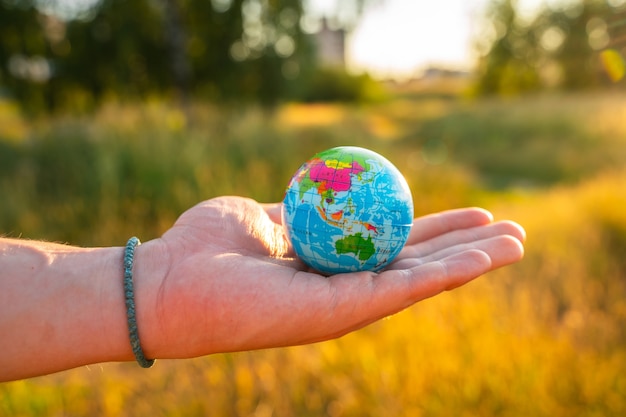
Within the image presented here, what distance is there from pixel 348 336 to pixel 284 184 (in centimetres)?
386

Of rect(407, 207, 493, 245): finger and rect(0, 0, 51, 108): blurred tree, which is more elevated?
rect(0, 0, 51, 108): blurred tree

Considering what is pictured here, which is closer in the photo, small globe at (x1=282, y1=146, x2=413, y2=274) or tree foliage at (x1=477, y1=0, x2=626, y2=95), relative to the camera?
small globe at (x1=282, y1=146, x2=413, y2=274)

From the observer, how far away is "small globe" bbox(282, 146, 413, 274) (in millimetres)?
2439

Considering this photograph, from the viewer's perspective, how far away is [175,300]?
7.07 feet

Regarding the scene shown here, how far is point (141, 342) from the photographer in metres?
2.15

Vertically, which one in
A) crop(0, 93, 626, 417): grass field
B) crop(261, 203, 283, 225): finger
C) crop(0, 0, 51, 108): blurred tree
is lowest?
crop(0, 93, 626, 417): grass field

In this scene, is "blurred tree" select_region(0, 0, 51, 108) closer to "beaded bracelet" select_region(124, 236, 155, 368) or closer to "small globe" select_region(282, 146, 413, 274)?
"small globe" select_region(282, 146, 413, 274)

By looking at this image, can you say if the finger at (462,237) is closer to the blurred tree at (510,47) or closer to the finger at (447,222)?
the finger at (447,222)

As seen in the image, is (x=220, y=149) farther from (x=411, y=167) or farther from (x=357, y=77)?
(x=357, y=77)

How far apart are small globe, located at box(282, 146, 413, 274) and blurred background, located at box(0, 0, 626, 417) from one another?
954mm

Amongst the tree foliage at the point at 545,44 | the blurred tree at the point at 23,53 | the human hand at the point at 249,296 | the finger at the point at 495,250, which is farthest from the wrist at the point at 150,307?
the tree foliage at the point at 545,44

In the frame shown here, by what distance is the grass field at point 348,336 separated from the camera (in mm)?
3385

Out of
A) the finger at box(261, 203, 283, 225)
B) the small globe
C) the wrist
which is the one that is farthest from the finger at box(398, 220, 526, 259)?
the wrist

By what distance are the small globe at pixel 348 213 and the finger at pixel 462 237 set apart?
31cm
